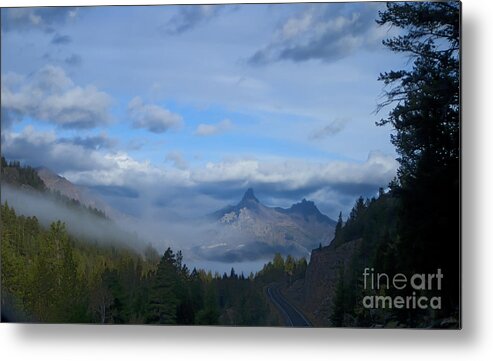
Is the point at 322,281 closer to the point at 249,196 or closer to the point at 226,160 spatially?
the point at 249,196

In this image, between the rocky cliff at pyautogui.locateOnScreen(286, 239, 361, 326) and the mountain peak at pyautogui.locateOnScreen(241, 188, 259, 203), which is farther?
the mountain peak at pyautogui.locateOnScreen(241, 188, 259, 203)

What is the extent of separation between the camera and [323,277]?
714 centimetres

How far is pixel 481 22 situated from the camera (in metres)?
7.00

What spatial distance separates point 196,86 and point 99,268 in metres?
1.38

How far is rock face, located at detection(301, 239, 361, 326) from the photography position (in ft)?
23.3

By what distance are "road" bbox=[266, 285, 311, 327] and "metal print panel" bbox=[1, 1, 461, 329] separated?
0.5 inches

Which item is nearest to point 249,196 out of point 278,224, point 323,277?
point 278,224

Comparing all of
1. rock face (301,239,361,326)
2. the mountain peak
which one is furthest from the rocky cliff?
the mountain peak

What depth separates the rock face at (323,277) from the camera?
7.10 metres

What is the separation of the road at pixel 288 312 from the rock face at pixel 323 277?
60mm

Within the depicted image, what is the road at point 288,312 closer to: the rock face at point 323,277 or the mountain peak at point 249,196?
the rock face at point 323,277

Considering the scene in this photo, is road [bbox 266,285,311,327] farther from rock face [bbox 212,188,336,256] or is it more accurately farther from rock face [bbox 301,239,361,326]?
rock face [bbox 212,188,336,256]

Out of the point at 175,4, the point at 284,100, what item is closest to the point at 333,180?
the point at 284,100

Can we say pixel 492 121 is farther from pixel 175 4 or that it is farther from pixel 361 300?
pixel 175 4
